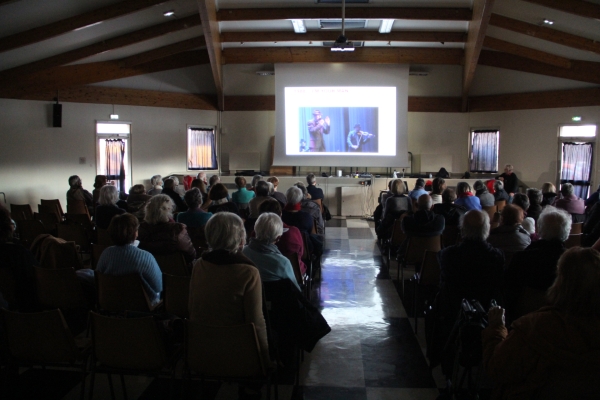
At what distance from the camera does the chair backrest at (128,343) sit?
94.9 inches

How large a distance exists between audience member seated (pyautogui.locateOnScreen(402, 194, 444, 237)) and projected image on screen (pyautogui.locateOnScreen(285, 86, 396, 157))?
23.0 ft

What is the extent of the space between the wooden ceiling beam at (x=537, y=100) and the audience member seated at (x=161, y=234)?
33.6ft

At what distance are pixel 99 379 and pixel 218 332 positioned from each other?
1340 millimetres

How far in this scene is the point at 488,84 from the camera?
1232 centimetres

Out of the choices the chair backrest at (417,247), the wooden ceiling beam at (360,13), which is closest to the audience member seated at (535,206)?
the chair backrest at (417,247)

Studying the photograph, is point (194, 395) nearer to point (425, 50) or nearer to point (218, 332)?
point (218, 332)

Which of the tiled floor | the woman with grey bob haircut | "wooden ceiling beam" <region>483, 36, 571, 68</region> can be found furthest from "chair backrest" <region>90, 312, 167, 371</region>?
"wooden ceiling beam" <region>483, 36, 571, 68</region>

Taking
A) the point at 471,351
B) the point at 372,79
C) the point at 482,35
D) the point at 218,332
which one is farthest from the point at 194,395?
the point at 372,79

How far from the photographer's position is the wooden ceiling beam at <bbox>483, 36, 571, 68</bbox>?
34.6 feet

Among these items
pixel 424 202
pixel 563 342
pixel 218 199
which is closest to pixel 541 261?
pixel 563 342

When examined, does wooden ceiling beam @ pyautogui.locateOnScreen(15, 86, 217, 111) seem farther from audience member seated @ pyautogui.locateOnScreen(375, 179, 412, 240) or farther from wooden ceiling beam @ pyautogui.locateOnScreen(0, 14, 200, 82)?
audience member seated @ pyautogui.locateOnScreen(375, 179, 412, 240)

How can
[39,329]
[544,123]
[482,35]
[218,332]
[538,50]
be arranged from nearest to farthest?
[218,332] → [39,329] → [482,35] → [538,50] → [544,123]

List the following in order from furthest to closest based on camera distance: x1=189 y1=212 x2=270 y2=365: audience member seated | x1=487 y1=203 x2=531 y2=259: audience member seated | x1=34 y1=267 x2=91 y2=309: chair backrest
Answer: x1=487 y1=203 x2=531 y2=259: audience member seated < x1=34 y1=267 x2=91 y2=309: chair backrest < x1=189 y1=212 x2=270 y2=365: audience member seated

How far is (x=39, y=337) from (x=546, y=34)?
963 centimetres
